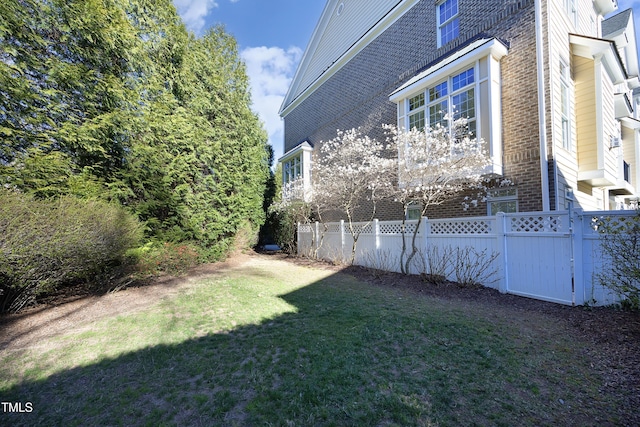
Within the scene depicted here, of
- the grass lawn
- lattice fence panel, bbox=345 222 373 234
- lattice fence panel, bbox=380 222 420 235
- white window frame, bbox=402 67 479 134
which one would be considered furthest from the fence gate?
lattice fence panel, bbox=345 222 373 234

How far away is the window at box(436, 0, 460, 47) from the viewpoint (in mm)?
9172

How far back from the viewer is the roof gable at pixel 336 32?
488 inches

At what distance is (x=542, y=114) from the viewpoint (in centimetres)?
677

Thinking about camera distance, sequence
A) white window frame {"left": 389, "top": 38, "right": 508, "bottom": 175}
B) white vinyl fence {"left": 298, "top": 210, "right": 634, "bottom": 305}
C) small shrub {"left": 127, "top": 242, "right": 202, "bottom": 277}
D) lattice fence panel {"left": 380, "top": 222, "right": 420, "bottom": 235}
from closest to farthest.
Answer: white vinyl fence {"left": 298, "top": 210, "right": 634, "bottom": 305} < small shrub {"left": 127, "top": 242, "right": 202, "bottom": 277} < white window frame {"left": 389, "top": 38, "right": 508, "bottom": 175} < lattice fence panel {"left": 380, "top": 222, "right": 420, "bottom": 235}

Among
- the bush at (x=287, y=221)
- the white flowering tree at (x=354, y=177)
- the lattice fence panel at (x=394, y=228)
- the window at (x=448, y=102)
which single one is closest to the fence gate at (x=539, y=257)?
the lattice fence panel at (x=394, y=228)

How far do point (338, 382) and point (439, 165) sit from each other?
5.76 meters

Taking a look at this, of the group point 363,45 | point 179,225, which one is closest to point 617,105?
point 363,45

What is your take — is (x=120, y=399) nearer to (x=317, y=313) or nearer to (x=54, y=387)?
(x=54, y=387)

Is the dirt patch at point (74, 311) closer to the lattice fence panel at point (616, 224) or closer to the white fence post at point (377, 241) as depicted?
the white fence post at point (377, 241)

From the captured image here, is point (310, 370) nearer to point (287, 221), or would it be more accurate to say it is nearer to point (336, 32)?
point (287, 221)

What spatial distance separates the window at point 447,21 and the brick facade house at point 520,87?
3cm

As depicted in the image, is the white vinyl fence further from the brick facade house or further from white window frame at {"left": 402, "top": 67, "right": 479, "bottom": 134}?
white window frame at {"left": 402, "top": 67, "right": 479, "bottom": 134}

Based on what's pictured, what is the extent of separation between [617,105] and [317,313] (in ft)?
45.5

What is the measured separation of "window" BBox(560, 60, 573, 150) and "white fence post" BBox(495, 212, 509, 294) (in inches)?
135
